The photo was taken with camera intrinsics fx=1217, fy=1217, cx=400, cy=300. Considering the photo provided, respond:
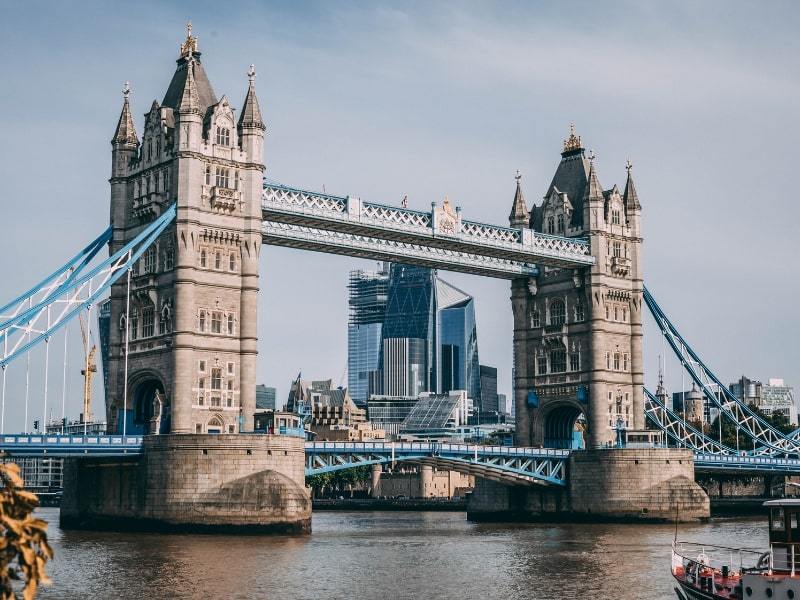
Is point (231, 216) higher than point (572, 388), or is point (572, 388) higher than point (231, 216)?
point (231, 216)

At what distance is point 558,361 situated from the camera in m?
103

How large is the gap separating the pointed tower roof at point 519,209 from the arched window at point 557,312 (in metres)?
7.85

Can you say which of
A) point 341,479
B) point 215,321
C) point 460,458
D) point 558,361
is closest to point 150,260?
point 215,321

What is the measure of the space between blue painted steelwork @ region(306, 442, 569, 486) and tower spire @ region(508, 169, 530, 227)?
20.5 metres

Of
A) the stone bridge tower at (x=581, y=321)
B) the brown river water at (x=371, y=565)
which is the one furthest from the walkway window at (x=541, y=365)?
the brown river water at (x=371, y=565)

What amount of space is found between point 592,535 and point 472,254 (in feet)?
88.8

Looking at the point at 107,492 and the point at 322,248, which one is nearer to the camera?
the point at 107,492

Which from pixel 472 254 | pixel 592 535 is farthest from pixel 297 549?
pixel 472 254

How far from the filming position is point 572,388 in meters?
101

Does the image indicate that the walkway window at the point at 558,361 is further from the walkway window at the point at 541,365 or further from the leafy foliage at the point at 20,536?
the leafy foliage at the point at 20,536

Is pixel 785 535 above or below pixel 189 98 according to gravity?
below

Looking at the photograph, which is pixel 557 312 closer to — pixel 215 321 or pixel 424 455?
pixel 424 455

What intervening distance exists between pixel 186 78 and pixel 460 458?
33158mm

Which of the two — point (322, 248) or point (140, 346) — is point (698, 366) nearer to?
point (322, 248)
